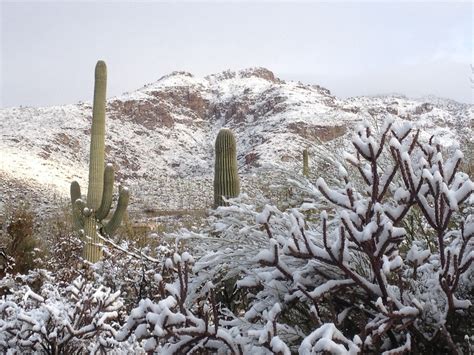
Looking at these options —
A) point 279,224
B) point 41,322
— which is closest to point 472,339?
point 279,224

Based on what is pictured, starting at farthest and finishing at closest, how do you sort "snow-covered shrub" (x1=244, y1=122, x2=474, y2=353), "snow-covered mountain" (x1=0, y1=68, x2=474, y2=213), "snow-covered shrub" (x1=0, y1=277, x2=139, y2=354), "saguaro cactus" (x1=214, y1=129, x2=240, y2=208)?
"snow-covered mountain" (x1=0, y1=68, x2=474, y2=213) → "saguaro cactus" (x1=214, y1=129, x2=240, y2=208) → "snow-covered shrub" (x1=0, y1=277, x2=139, y2=354) → "snow-covered shrub" (x1=244, y1=122, x2=474, y2=353)

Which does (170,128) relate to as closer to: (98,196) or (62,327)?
(98,196)

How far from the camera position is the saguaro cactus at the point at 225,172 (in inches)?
255

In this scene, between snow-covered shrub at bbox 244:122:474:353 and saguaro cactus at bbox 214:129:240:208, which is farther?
saguaro cactus at bbox 214:129:240:208

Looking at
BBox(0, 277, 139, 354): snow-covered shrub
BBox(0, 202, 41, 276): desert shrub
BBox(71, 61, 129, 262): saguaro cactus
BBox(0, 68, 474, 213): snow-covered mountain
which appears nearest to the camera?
BBox(0, 277, 139, 354): snow-covered shrub

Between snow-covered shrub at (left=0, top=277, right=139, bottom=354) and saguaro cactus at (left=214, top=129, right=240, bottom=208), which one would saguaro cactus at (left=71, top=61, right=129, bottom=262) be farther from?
snow-covered shrub at (left=0, top=277, right=139, bottom=354)

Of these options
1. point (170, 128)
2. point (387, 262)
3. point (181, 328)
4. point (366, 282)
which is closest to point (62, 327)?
point (181, 328)

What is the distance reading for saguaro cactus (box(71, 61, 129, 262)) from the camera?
10.9 meters

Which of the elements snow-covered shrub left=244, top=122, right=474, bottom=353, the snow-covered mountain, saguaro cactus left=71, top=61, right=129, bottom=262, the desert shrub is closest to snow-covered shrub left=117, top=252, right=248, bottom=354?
snow-covered shrub left=244, top=122, right=474, bottom=353

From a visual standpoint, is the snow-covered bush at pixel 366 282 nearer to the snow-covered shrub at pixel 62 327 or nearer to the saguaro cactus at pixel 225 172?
the snow-covered shrub at pixel 62 327

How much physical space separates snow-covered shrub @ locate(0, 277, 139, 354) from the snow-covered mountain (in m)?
30.1

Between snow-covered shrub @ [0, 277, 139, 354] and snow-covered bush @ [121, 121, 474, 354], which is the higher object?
snow-covered bush @ [121, 121, 474, 354]

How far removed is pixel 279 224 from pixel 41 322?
253 centimetres

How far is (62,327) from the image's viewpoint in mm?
4051
